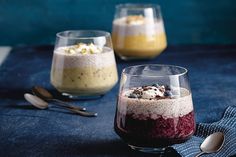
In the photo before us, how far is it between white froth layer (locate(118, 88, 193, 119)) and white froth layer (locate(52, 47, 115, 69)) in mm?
422

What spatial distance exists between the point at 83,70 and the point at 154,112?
46cm

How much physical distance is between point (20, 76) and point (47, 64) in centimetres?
20

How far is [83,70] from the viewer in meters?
1.55

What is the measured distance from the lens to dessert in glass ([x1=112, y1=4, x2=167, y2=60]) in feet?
6.70

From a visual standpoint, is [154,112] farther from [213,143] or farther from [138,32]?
[138,32]

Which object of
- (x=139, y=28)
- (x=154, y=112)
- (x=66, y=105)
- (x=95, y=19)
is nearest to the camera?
(x=154, y=112)

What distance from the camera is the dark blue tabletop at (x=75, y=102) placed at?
1.19m

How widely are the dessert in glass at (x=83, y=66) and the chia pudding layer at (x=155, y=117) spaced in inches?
16.1

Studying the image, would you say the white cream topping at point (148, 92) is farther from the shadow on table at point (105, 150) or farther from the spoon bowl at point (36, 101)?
the spoon bowl at point (36, 101)

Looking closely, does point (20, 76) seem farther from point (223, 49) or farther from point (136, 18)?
point (223, 49)

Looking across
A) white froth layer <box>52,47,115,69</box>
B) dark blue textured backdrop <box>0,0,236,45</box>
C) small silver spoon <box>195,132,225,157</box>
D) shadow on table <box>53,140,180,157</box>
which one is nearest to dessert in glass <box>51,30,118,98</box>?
white froth layer <box>52,47,115,69</box>

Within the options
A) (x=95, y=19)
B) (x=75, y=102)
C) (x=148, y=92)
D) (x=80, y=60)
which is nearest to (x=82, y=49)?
(x=80, y=60)

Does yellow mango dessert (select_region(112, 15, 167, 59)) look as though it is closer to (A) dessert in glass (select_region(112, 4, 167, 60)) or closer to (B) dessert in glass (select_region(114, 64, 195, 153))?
(A) dessert in glass (select_region(112, 4, 167, 60))

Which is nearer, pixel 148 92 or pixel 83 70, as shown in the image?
pixel 148 92
